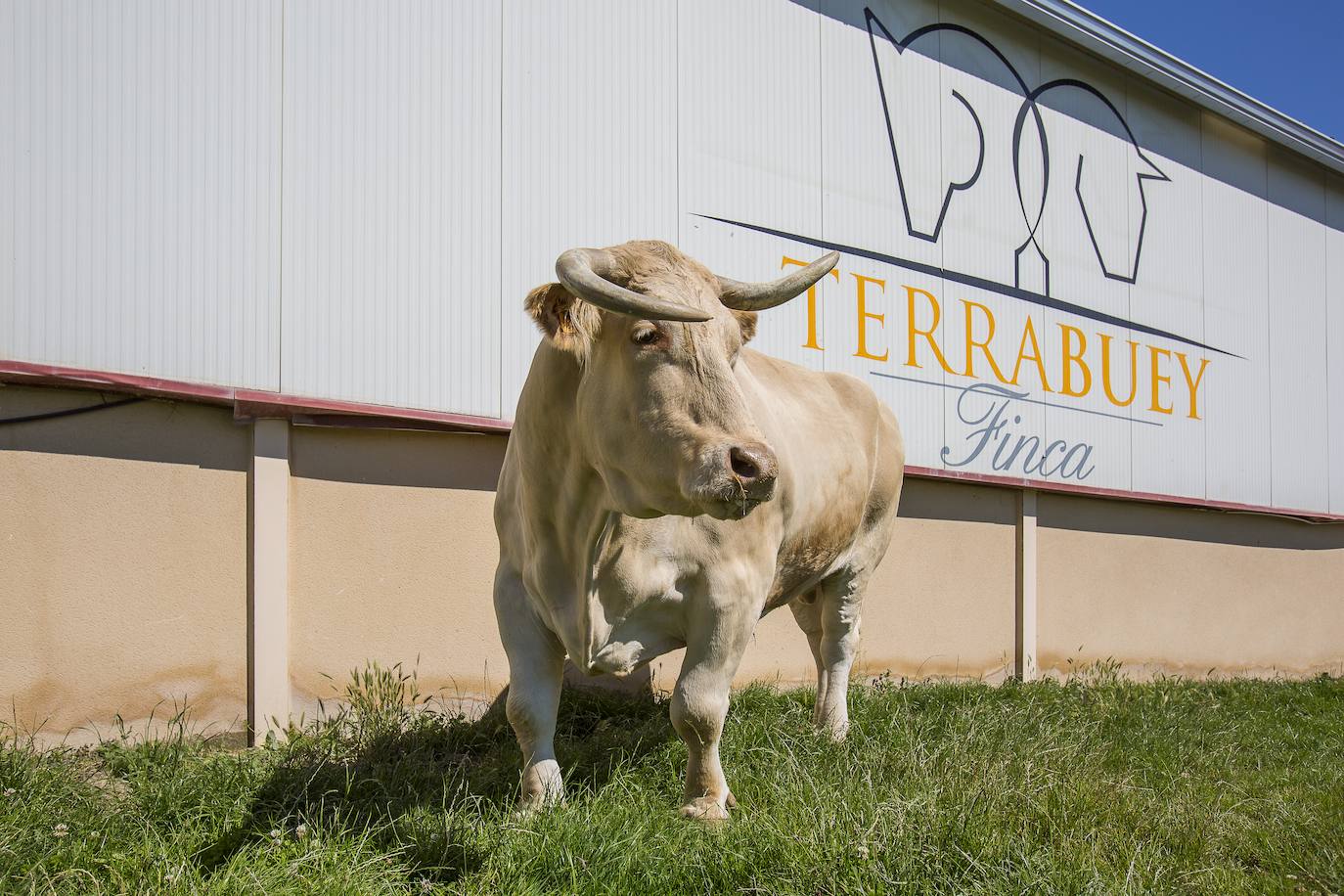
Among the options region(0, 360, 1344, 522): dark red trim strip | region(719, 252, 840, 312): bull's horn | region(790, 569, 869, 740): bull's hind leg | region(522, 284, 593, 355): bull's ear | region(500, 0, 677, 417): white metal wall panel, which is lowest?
region(790, 569, 869, 740): bull's hind leg

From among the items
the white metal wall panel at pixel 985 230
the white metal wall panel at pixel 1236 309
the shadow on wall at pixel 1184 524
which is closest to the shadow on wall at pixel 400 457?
the white metal wall panel at pixel 985 230

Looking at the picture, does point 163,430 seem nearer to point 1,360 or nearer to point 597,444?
point 1,360

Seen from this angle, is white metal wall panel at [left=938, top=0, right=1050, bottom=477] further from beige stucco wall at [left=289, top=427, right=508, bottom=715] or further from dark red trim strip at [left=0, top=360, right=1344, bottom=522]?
dark red trim strip at [left=0, top=360, right=1344, bottom=522]

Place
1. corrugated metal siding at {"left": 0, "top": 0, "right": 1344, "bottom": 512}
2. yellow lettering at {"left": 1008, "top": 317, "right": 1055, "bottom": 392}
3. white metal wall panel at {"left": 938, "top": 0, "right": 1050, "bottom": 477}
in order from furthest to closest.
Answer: yellow lettering at {"left": 1008, "top": 317, "right": 1055, "bottom": 392}
white metal wall panel at {"left": 938, "top": 0, "right": 1050, "bottom": 477}
corrugated metal siding at {"left": 0, "top": 0, "right": 1344, "bottom": 512}

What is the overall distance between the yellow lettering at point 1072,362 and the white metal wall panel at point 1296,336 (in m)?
3.62

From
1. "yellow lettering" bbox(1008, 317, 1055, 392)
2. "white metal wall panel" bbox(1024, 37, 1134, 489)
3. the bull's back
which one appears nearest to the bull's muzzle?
the bull's back

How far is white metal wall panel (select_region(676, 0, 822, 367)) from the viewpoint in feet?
24.5

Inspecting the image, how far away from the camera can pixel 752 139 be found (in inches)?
308

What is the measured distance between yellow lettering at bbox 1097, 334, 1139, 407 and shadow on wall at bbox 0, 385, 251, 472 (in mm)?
7827

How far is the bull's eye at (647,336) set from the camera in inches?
143

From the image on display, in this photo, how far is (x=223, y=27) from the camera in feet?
18.6

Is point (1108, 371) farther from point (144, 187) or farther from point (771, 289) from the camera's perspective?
point (144, 187)

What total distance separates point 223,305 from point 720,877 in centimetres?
377

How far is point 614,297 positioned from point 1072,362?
7795mm
